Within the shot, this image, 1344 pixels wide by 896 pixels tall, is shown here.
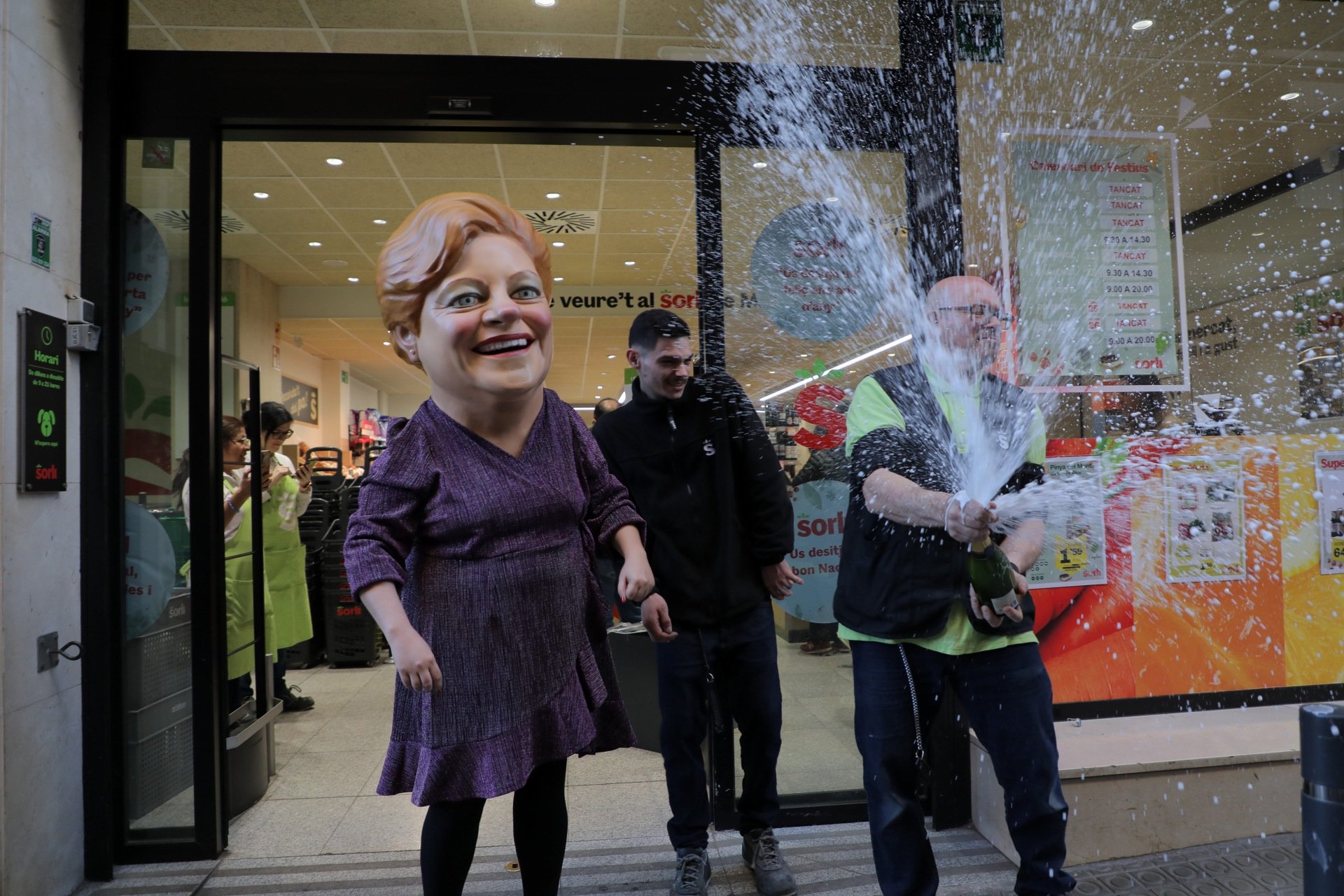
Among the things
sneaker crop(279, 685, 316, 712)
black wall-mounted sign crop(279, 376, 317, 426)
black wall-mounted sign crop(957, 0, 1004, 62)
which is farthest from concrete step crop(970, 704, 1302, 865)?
black wall-mounted sign crop(279, 376, 317, 426)

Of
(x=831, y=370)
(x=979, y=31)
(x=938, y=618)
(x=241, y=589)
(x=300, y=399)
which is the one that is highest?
(x=979, y=31)

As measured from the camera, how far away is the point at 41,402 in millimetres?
2322

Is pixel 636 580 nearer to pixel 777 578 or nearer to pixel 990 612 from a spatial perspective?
pixel 990 612

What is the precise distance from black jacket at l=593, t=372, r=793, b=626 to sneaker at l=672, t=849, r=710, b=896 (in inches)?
24.0

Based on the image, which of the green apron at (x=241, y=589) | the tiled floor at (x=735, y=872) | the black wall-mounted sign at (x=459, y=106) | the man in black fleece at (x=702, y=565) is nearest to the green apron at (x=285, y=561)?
the green apron at (x=241, y=589)

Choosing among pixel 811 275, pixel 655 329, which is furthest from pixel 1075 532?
pixel 655 329

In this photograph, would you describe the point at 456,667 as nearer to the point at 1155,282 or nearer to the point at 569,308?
the point at 1155,282

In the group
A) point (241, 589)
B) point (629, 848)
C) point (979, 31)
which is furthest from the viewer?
point (241, 589)

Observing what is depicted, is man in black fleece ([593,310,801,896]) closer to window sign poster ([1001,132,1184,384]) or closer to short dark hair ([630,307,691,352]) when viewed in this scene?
short dark hair ([630,307,691,352])

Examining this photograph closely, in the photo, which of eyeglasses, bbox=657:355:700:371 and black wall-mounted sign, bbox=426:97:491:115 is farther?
black wall-mounted sign, bbox=426:97:491:115

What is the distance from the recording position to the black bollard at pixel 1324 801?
906 millimetres

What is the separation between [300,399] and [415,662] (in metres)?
11.5

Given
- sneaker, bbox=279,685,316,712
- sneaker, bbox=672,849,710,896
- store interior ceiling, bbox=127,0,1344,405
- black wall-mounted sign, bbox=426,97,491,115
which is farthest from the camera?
sneaker, bbox=279,685,316,712

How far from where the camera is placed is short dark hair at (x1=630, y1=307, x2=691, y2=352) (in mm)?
2287
